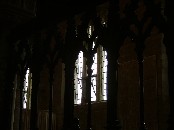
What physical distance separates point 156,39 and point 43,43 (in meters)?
7.18

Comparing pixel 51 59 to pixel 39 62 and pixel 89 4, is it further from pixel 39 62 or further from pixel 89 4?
pixel 89 4

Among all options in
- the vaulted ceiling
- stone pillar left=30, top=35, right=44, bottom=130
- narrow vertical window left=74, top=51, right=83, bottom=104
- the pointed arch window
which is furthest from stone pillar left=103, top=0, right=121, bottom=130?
narrow vertical window left=74, top=51, right=83, bottom=104

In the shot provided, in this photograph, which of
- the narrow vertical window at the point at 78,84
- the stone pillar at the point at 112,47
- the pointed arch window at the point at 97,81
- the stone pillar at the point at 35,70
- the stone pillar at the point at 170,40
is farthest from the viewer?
the narrow vertical window at the point at 78,84

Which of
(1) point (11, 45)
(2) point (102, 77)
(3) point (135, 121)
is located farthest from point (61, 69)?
(1) point (11, 45)

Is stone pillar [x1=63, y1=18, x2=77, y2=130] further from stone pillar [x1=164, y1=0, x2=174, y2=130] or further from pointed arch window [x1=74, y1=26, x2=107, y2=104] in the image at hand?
pointed arch window [x1=74, y1=26, x2=107, y2=104]

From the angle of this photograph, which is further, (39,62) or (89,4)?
(39,62)

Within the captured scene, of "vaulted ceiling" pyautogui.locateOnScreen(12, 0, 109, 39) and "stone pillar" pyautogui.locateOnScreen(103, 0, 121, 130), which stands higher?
"vaulted ceiling" pyautogui.locateOnScreen(12, 0, 109, 39)

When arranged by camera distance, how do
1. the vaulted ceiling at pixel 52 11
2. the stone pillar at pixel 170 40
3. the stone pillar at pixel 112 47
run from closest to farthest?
the stone pillar at pixel 170 40
the stone pillar at pixel 112 47
the vaulted ceiling at pixel 52 11

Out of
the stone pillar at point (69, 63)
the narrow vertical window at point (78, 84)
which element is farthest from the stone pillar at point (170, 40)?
the narrow vertical window at point (78, 84)

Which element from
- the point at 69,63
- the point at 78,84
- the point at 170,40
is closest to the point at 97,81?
the point at 78,84

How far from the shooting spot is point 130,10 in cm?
159

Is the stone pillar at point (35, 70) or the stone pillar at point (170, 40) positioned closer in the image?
the stone pillar at point (170, 40)

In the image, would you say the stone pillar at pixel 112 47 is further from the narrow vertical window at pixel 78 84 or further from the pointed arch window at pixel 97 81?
the narrow vertical window at pixel 78 84

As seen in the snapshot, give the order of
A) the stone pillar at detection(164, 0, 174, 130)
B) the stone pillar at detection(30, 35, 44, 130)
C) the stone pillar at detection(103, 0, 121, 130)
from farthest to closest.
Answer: the stone pillar at detection(30, 35, 44, 130) → the stone pillar at detection(103, 0, 121, 130) → the stone pillar at detection(164, 0, 174, 130)
